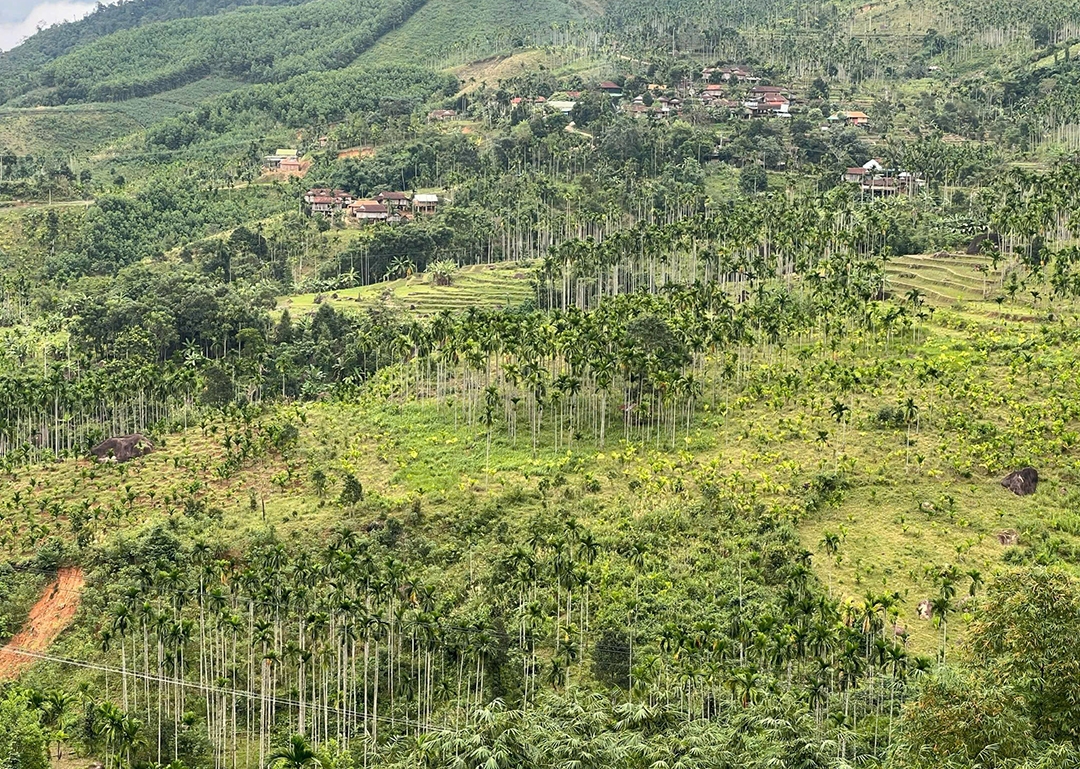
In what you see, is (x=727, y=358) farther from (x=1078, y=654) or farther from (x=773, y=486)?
(x=1078, y=654)

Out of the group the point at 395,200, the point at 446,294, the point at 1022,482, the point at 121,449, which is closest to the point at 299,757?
the point at 121,449

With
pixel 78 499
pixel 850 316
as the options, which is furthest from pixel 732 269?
pixel 78 499

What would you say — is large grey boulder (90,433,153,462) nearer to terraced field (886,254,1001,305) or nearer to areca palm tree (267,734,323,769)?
areca palm tree (267,734,323,769)

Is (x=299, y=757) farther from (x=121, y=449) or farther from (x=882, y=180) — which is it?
(x=882, y=180)

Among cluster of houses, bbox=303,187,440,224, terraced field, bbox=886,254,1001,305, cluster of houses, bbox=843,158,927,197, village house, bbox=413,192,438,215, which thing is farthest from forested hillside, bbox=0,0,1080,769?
cluster of houses, bbox=303,187,440,224

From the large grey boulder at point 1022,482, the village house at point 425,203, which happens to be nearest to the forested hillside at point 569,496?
the large grey boulder at point 1022,482

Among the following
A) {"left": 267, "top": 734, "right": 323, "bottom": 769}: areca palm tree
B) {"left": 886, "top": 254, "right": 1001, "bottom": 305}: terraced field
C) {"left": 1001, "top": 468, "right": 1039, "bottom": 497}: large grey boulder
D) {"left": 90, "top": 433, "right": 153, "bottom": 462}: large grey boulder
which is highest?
{"left": 886, "top": 254, "right": 1001, "bottom": 305}: terraced field

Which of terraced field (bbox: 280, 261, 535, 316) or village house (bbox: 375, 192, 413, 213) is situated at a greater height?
village house (bbox: 375, 192, 413, 213)

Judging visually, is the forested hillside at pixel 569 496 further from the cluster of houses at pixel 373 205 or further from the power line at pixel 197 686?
the cluster of houses at pixel 373 205
